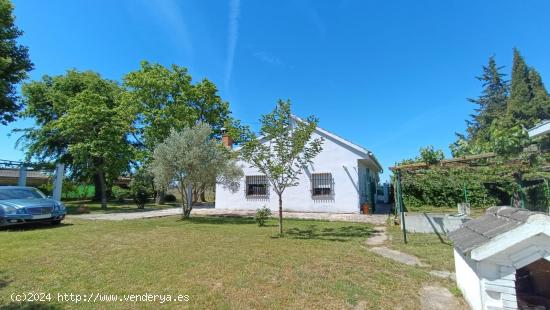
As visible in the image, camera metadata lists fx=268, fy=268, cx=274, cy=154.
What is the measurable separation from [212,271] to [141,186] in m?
18.1

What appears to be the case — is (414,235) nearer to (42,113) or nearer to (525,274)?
(525,274)

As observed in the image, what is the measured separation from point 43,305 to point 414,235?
9.98 m

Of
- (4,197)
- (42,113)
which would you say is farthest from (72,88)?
(4,197)

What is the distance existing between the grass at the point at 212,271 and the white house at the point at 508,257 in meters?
1.22

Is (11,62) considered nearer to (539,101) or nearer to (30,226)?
(30,226)

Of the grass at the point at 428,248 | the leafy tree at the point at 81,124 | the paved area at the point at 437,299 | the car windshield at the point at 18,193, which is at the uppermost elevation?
the leafy tree at the point at 81,124

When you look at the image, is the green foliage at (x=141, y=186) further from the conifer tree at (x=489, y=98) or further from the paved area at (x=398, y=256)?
the conifer tree at (x=489, y=98)

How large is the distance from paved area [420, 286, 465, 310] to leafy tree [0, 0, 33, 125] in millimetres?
23080

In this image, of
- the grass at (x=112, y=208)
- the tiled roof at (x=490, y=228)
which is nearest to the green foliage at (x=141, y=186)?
the grass at (x=112, y=208)

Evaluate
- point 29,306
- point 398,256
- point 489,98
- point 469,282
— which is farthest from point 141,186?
point 489,98

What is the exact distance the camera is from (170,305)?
146 inches

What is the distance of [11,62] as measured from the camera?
56.3 feet

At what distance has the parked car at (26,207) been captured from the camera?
367 inches

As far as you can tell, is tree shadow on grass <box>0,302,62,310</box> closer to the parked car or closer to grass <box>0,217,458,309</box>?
grass <box>0,217,458,309</box>
